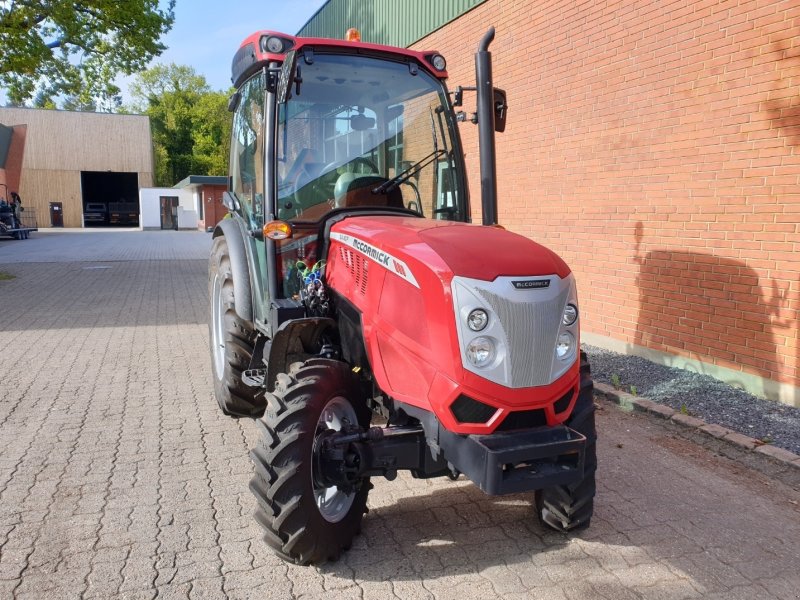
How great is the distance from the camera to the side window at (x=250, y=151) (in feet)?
12.8

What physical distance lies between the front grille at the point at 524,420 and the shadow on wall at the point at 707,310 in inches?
129

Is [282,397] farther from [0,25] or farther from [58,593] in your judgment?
[0,25]

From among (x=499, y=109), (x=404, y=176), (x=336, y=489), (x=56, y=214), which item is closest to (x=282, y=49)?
(x=404, y=176)

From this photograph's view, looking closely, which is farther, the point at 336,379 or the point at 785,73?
the point at 785,73

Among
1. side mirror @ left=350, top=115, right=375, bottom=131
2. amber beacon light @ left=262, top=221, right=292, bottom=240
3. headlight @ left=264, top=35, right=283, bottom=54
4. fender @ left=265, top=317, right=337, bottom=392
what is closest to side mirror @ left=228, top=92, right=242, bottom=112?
headlight @ left=264, top=35, right=283, bottom=54

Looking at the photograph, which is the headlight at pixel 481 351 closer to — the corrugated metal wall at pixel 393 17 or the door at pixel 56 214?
the corrugated metal wall at pixel 393 17

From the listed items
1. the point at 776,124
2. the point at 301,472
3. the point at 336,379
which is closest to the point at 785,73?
the point at 776,124

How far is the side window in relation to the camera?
3891 millimetres

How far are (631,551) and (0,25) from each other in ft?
49.8

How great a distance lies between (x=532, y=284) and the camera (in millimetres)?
2682

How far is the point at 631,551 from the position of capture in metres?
3.14

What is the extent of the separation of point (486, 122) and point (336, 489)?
2.13 meters

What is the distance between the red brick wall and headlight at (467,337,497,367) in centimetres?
351

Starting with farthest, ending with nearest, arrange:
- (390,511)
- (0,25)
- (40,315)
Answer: (0,25)
(40,315)
(390,511)
